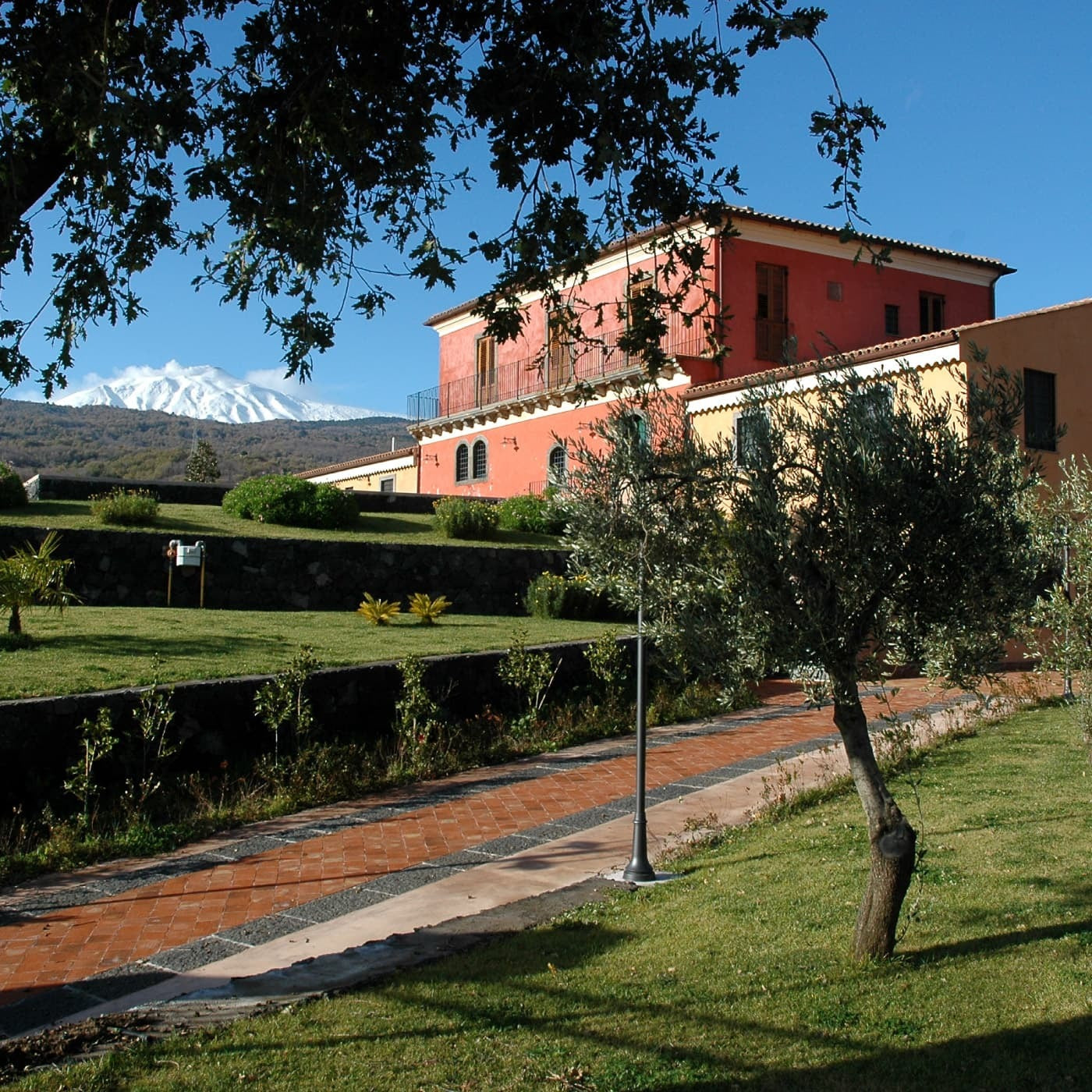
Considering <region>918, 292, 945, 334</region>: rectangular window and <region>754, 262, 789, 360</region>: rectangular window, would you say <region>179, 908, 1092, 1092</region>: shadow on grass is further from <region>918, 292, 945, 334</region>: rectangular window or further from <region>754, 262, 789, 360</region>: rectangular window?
<region>918, 292, 945, 334</region>: rectangular window

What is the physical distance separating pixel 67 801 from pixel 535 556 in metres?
11.9

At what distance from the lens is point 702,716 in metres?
13.1

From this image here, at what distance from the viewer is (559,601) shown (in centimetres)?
1777

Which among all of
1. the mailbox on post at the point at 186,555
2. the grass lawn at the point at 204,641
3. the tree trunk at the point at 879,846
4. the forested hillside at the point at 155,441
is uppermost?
the forested hillside at the point at 155,441

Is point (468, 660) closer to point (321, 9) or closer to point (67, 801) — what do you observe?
point (67, 801)

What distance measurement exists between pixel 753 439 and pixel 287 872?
431 cm

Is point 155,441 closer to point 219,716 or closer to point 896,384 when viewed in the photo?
point 219,716

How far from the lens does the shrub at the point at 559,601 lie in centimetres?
1778

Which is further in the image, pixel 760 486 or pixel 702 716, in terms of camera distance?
pixel 702 716

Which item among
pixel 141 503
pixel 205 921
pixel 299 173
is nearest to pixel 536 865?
pixel 205 921

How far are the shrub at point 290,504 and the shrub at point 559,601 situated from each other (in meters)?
4.39

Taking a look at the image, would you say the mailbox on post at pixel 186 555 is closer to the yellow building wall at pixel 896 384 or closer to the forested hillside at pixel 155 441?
the yellow building wall at pixel 896 384

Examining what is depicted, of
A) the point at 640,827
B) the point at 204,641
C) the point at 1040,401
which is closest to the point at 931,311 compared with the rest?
the point at 1040,401

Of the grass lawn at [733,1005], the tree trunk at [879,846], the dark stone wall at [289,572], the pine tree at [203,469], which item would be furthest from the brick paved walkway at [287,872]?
the pine tree at [203,469]
